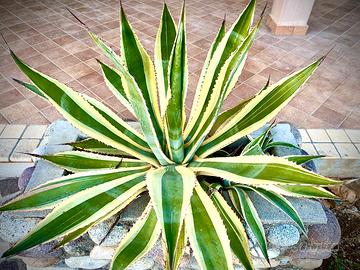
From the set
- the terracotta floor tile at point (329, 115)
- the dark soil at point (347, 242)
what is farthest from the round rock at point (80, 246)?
the terracotta floor tile at point (329, 115)

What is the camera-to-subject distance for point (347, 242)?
1886 mm

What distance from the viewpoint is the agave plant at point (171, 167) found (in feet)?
3.01

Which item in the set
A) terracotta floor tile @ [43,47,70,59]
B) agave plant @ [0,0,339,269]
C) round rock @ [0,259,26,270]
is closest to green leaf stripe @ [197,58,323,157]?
agave plant @ [0,0,339,269]

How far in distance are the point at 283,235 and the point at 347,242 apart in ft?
3.16

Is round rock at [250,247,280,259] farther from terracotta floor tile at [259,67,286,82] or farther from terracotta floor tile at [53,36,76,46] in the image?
terracotta floor tile at [53,36,76,46]

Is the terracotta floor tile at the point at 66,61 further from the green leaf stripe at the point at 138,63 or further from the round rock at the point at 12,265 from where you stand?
the green leaf stripe at the point at 138,63

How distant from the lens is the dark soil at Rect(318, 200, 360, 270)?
1754mm

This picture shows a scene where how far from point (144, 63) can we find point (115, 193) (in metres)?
0.48

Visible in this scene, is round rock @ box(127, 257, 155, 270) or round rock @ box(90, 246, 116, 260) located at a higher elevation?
round rock @ box(90, 246, 116, 260)

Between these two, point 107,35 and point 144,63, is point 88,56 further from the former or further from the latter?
point 144,63

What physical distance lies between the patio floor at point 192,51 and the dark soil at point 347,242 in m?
0.68

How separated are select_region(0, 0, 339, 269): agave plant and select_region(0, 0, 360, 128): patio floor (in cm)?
134

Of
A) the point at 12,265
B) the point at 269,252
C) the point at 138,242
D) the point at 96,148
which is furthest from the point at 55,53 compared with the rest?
the point at 269,252

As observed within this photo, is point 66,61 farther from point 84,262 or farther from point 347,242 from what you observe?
point 347,242
